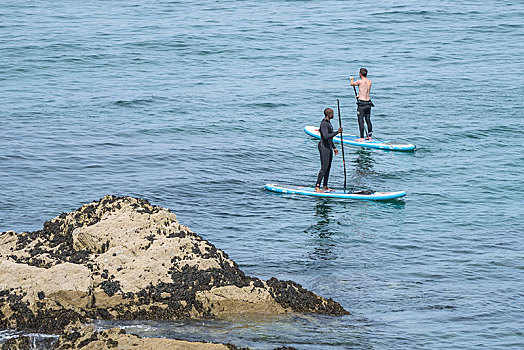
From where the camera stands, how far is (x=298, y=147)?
2555 centimetres

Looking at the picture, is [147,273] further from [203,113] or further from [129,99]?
A: [129,99]

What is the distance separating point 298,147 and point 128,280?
1428 centimetres

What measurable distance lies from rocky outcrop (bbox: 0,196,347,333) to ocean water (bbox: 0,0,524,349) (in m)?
0.35

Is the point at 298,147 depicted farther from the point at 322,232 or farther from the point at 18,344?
the point at 18,344

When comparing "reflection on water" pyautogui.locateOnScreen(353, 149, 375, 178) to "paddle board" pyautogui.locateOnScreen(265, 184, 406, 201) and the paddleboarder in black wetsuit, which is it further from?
the paddleboarder in black wetsuit

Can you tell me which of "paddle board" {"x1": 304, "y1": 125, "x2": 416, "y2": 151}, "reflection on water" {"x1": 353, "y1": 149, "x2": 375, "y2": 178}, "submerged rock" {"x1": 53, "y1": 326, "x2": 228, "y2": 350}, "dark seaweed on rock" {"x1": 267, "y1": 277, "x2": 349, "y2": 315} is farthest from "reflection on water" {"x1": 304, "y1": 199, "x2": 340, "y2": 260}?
"submerged rock" {"x1": 53, "y1": 326, "x2": 228, "y2": 350}

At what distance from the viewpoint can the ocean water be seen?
1387 centimetres

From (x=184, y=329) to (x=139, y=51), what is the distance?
30.9 metres

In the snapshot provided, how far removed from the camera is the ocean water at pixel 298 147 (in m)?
13.9

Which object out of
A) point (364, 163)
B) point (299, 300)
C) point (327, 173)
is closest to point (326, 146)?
point (327, 173)

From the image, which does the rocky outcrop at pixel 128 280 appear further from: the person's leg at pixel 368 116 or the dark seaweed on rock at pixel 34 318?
the person's leg at pixel 368 116

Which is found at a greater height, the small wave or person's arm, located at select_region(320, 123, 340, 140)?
person's arm, located at select_region(320, 123, 340, 140)

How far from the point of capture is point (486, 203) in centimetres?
2030

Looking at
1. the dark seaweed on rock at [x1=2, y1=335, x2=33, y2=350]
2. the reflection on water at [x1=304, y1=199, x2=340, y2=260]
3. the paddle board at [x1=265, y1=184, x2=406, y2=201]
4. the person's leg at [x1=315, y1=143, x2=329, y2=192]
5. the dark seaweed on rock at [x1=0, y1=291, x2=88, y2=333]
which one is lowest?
the reflection on water at [x1=304, y1=199, x2=340, y2=260]
